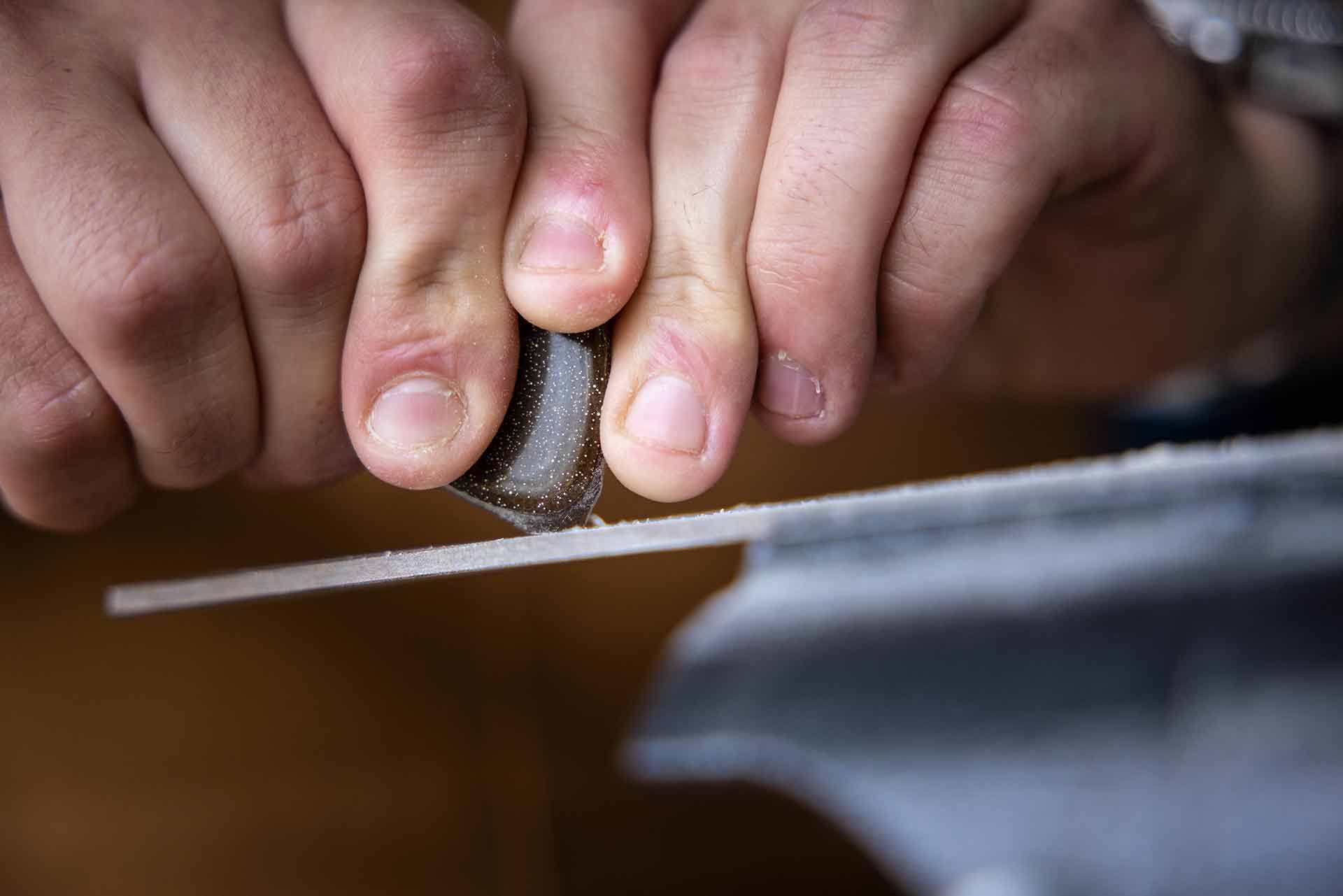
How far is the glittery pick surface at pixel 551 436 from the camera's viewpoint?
33 centimetres

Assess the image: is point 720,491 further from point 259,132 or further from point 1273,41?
point 259,132

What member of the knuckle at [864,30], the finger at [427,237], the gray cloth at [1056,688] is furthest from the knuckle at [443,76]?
the gray cloth at [1056,688]

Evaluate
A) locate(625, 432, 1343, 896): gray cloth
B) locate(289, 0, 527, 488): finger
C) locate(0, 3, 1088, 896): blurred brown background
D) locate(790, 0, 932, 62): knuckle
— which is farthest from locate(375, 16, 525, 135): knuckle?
locate(0, 3, 1088, 896): blurred brown background

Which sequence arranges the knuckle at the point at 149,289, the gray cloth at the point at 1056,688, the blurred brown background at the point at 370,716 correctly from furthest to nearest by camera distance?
the blurred brown background at the point at 370,716, the gray cloth at the point at 1056,688, the knuckle at the point at 149,289

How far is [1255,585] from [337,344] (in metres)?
0.62

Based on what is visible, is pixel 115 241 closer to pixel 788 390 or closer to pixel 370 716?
pixel 788 390

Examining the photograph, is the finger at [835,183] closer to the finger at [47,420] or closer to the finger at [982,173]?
the finger at [982,173]

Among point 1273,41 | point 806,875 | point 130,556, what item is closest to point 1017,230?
point 1273,41

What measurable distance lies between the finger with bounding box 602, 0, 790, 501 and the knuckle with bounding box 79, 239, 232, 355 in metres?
0.13

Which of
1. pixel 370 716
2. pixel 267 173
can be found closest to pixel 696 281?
pixel 267 173

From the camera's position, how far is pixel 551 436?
34 cm

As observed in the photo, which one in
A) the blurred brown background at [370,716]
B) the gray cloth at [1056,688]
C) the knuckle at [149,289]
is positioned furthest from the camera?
the blurred brown background at [370,716]

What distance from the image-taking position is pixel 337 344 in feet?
1.11

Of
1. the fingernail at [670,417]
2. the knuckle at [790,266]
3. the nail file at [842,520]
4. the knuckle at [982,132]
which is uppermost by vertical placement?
the knuckle at [982,132]
